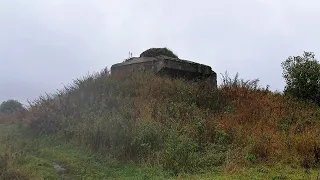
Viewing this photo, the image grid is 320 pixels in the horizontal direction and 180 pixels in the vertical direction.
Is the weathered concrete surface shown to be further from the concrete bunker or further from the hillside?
the hillside

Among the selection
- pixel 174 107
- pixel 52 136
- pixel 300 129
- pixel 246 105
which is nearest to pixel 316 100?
pixel 246 105

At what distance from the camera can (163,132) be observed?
390 inches

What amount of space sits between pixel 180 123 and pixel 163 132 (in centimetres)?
108

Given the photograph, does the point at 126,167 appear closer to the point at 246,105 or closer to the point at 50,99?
the point at 246,105

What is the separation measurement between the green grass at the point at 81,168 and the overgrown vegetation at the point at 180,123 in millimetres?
325

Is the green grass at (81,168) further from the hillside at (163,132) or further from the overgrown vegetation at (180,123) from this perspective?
the overgrown vegetation at (180,123)

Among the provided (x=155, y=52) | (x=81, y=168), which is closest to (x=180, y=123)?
(x=81, y=168)

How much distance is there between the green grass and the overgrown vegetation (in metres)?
0.32

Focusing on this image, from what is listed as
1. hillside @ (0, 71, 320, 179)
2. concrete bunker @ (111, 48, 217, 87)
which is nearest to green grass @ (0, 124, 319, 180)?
hillside @ (0, 71, 320, 179)

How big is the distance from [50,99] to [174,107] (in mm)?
6313

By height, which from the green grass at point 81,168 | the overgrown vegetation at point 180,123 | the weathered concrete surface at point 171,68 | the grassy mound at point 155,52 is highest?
the grassy mound at point 155,52

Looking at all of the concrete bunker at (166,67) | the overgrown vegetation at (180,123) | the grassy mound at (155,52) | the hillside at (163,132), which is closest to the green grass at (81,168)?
the hillside at (163,132)

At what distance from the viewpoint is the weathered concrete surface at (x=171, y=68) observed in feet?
60.3

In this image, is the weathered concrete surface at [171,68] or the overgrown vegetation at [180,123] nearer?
the overgrown vegetation at [180,123]
